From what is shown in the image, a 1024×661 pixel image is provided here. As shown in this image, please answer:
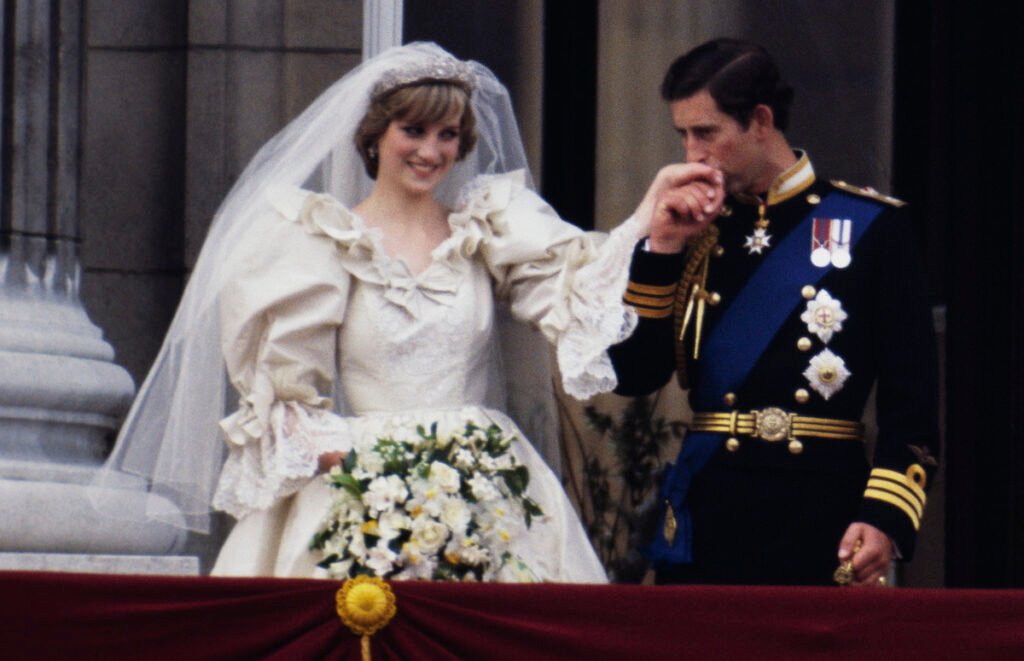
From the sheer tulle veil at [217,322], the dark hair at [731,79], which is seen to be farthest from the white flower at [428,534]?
the dark hair at [731,79]

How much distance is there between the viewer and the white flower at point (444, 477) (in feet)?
15.5

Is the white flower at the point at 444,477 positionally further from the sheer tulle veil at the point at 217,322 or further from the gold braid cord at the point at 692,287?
the sheer tulle veil at the point at 217,322

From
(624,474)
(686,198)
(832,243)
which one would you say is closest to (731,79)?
(686,198)

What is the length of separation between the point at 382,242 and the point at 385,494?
927 mm

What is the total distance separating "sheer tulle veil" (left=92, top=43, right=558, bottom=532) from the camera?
5.47m

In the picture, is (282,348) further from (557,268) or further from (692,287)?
(692,287)

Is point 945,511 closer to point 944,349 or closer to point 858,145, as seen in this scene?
point 944,349

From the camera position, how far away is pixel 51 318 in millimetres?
6016

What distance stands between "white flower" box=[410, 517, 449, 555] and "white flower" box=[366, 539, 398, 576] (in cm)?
5

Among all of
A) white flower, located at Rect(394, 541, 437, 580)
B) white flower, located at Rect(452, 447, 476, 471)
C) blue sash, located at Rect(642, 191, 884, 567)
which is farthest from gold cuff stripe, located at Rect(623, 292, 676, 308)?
white flower, located at Rect(394, 541, 437, 580)

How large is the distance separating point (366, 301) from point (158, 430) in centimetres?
58

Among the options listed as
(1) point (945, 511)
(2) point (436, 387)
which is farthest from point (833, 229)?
(1) point (945, 511)

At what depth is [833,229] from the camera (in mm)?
4992

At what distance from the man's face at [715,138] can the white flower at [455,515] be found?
86 centimetres
